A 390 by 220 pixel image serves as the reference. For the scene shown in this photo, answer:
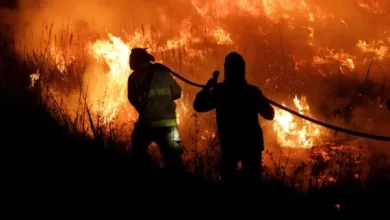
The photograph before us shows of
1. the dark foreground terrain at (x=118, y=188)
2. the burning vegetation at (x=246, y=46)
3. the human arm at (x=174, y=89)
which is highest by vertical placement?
the burning vegetation at (x=246, y=46)

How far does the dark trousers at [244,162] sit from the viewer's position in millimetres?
5367

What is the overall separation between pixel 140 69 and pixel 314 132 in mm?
5156

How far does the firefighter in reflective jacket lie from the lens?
6375 mm

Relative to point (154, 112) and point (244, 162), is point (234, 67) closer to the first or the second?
point (244, 162)

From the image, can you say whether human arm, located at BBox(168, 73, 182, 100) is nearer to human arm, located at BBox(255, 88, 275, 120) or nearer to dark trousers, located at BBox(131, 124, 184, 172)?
dark trousers, located at BBox(131, 124, 184, 172)

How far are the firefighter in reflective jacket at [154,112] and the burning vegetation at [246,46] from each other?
3795 millimetres

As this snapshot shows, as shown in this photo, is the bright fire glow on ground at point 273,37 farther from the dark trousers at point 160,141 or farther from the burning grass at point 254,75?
the dark trousers at point 160,141

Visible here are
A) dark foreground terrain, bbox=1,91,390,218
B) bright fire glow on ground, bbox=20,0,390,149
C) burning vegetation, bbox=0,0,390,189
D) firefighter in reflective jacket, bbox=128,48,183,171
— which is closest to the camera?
dark foreground terrain, bbox=1,91,390,218

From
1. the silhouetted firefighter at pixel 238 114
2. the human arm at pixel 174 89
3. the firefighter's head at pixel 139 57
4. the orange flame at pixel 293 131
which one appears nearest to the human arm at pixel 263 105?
the silhouetted firefighter at pixel 238 114

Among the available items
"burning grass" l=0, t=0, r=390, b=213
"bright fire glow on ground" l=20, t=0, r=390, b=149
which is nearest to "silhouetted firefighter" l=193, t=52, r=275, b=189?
"burning grass" l=0, t=0, r=390, b=213

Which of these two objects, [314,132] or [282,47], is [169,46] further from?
[314,132]

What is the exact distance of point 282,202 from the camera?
18.4ft

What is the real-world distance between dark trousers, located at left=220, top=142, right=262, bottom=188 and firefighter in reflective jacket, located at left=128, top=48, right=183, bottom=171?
1040 millimetres

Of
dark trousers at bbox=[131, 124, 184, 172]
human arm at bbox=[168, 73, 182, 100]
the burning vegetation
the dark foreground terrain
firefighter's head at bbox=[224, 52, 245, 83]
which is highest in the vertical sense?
the burning vegetation
